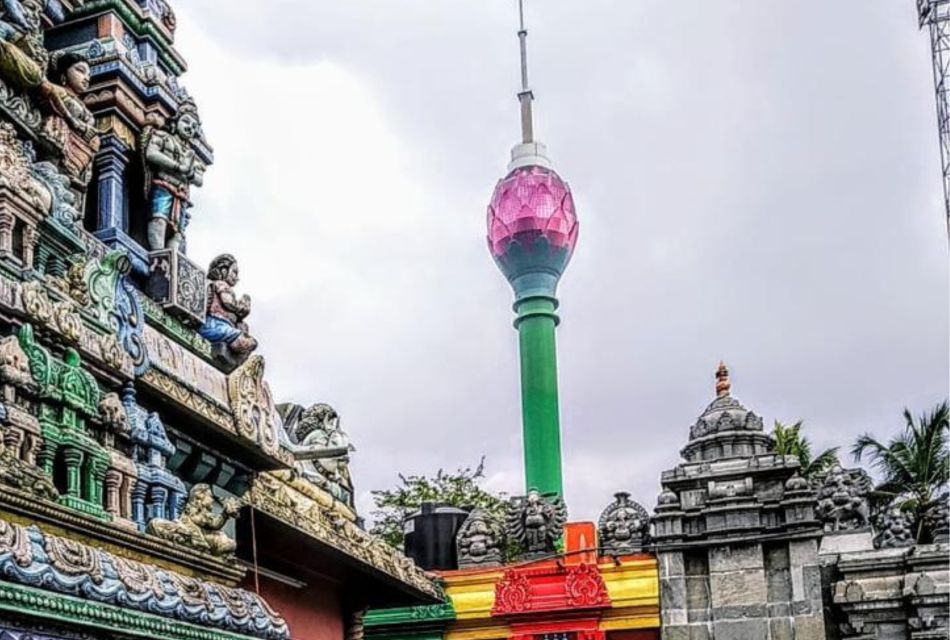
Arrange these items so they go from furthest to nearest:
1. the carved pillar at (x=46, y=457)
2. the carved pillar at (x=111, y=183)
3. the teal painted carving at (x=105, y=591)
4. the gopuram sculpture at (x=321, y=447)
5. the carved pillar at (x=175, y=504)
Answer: the gopuram sculpture at (x=321, y=447)
the carved pillar at (x=111, y=183)
the carved pillar at (x=175, y=504)
the carved pillar at (x=46, y=457)
the teal painted carving at (x=105, y=591)

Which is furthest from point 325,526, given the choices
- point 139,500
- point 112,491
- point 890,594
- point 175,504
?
point 890,594

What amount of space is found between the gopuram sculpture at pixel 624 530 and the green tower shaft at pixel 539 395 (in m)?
19.3

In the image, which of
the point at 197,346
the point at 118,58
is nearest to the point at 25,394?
the point at 197,346

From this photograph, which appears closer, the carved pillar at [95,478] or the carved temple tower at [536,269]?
the carved pillar at [95,478]

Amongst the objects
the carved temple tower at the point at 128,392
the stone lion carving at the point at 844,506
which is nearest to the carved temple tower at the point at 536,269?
the stone lion carving at the point at 844,506

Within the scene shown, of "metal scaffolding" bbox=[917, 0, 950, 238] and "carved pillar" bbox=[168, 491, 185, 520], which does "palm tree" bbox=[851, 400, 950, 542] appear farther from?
"carved pillar" bbox=[168, 491, 185, 520]

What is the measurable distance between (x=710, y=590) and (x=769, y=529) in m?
1.11

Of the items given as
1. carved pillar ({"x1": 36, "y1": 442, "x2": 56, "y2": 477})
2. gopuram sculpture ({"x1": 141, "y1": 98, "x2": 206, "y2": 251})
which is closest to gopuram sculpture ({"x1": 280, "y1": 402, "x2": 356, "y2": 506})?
gopuram sculpture ({"x1": 141, "y1": 98, "x2": 206, "y2": 251})

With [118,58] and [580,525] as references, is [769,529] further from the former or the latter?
[118,58]

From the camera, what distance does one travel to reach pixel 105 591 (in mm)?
5324

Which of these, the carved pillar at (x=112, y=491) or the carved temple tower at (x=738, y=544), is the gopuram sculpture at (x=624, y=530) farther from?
the carved pillar at (x=112, y=491)

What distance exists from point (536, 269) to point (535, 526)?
22.0 metres

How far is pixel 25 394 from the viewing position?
5.94m

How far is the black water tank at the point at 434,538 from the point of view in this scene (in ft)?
64.3
